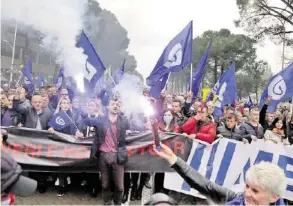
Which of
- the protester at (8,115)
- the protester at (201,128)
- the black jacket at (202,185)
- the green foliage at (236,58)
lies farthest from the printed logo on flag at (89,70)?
the green foliage at (236,58)

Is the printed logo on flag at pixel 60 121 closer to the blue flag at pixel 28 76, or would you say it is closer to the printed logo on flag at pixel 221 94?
the printed logo on flag at pixel 221 94

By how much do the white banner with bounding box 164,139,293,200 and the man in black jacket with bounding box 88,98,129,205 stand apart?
3.09ft

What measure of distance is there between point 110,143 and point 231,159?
180 centimetres

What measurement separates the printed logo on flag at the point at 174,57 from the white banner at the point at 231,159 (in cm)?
223

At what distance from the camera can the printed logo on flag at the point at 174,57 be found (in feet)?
25.7

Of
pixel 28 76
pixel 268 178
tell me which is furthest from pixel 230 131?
pixel 28 76

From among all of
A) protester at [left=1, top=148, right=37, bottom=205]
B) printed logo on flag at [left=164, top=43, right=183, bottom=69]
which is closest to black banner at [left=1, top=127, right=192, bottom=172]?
printed logo on flag at [left=164, top=43, right=183, bottom=69]

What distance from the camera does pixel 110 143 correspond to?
214 inches

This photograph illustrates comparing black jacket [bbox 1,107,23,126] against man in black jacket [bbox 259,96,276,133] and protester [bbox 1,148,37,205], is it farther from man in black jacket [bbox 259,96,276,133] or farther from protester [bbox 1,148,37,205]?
protester [bbox 1,148,37,205]

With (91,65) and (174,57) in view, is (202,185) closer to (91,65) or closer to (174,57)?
(91,65)

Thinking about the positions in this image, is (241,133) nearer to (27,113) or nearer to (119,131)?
(119,131)

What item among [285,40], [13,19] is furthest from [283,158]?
[285,40]

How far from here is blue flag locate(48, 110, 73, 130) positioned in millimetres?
6199

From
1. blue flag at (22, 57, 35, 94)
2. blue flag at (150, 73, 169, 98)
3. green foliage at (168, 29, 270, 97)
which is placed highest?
green foliage at (168, 29, 270, 97)
